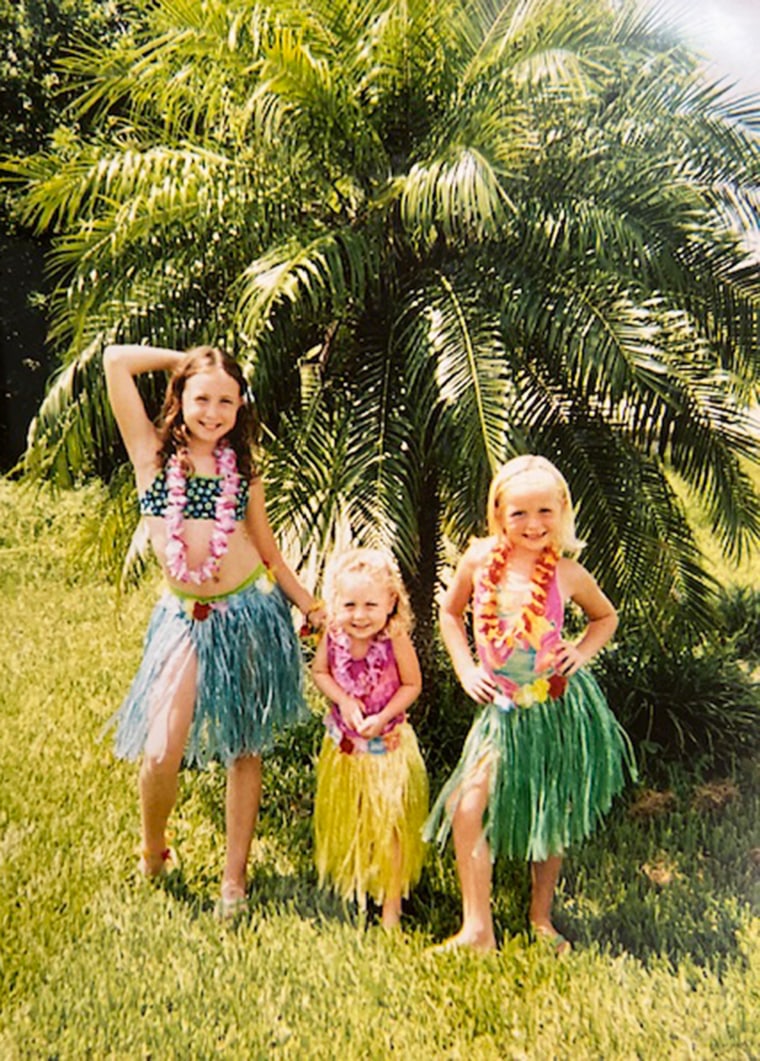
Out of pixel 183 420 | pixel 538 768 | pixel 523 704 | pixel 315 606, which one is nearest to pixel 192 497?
pixel 183 420

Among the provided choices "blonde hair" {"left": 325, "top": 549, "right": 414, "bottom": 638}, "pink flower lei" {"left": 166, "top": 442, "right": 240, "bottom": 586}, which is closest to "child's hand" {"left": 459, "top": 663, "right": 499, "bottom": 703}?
"blonde hair" {"left": 325, "top": 549, "right": 414, "bottom": 638}

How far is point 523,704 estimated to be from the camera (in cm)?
295

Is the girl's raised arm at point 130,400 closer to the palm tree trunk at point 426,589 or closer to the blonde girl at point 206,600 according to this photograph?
the blonde girl at point 206,600

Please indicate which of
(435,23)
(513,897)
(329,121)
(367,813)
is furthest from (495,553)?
(435,23)

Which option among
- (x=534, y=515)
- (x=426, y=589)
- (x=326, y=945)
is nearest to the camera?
(x=534, y=515)

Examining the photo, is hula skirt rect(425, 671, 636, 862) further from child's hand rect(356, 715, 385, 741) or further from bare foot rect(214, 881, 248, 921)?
bare foot rect(214, 881, 248, 921)

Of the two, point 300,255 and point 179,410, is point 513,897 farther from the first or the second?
point 300,255

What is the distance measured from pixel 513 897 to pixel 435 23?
2868mm

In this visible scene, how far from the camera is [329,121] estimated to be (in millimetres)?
3627

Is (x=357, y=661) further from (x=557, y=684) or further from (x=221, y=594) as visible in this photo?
(x=557, y=684)

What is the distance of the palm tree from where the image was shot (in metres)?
3.54

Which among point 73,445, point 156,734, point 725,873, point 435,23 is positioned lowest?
point 725,873

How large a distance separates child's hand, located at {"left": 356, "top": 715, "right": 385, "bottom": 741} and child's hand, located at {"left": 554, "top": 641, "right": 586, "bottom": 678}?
0.53 metres

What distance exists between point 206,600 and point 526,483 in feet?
3.32
